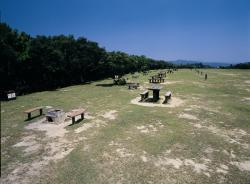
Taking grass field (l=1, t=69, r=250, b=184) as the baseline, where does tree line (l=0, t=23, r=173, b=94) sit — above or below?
above

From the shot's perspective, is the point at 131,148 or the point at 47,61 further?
the point at 47,61

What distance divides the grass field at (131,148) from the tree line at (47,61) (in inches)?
450

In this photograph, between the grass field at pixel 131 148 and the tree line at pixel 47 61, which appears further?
the tree line at pixel 47 61

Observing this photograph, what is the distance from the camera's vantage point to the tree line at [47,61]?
83.7 ft

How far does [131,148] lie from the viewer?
9.76 m

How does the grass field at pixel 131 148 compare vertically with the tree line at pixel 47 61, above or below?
below

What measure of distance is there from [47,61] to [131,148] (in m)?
25.1

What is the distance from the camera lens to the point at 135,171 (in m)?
7.77

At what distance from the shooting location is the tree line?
25513 millimetres

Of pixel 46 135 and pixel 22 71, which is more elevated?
pixel 22 71

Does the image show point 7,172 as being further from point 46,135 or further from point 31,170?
point 46,135

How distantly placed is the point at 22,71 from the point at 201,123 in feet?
81.8

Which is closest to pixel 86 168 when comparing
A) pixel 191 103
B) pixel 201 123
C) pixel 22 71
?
pixel 201 123

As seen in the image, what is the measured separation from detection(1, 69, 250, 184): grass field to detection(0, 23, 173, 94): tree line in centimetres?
1143
